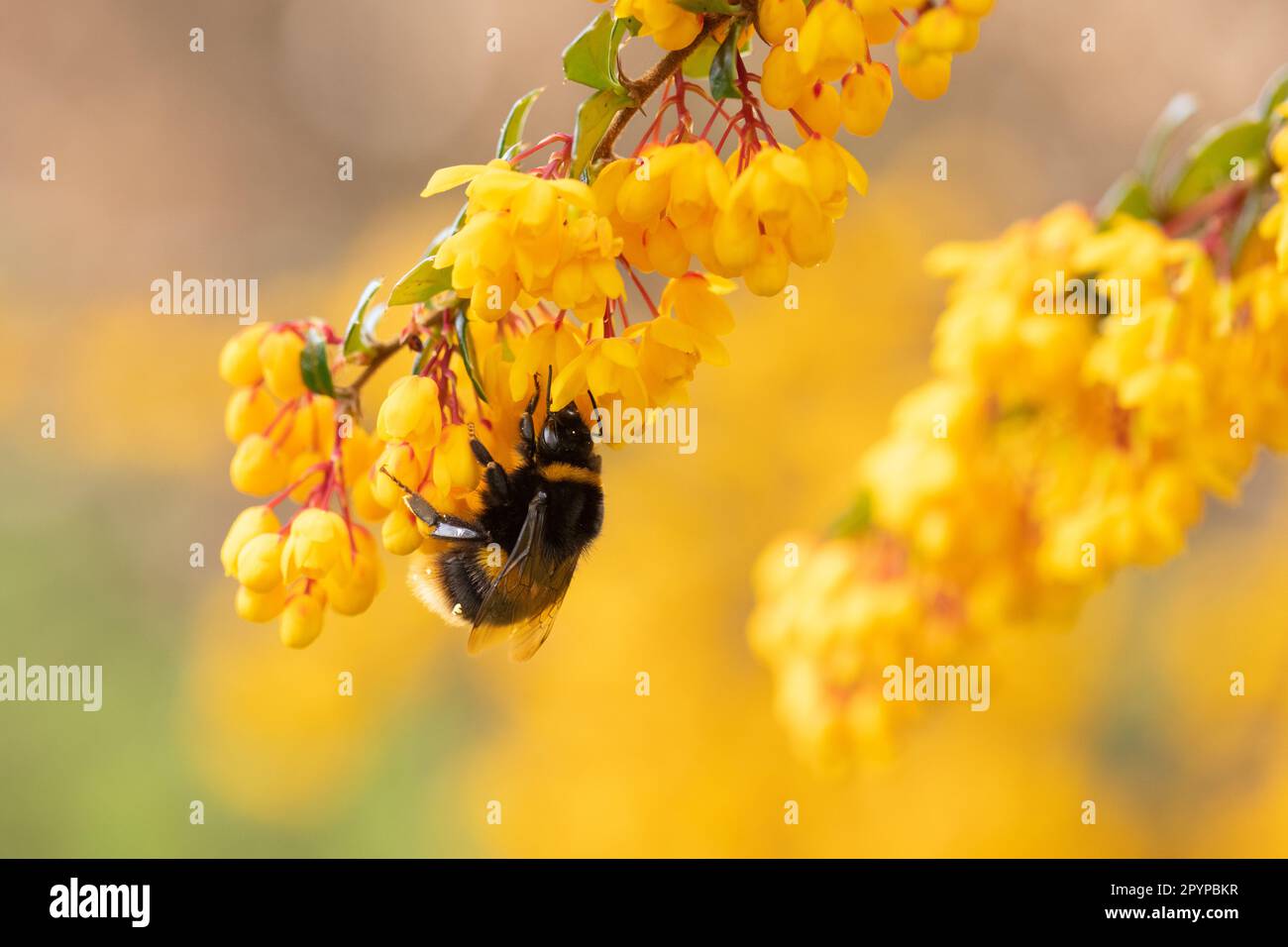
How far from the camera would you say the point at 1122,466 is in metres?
1.63

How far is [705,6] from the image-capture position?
3.34 ft

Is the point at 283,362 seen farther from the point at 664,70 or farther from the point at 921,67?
the point at 921,67

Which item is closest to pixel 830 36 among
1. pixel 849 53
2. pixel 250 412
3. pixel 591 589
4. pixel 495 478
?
pixel 849 53

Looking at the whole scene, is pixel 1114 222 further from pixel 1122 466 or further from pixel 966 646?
pixel 966 646

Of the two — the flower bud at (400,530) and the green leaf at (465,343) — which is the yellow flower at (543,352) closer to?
the green leaf at (465,343)

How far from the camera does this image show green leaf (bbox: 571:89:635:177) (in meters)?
1.06

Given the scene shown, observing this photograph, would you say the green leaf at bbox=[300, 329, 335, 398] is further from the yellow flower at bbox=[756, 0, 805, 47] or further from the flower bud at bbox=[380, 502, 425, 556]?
the yellow flower at bbox=[756, 0, 805, 47]

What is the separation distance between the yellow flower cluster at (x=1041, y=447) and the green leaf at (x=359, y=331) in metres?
0.87

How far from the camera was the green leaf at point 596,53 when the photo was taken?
1.02 m

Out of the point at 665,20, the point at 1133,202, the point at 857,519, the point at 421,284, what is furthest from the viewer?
the point at 857,519

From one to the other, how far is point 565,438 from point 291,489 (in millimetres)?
319

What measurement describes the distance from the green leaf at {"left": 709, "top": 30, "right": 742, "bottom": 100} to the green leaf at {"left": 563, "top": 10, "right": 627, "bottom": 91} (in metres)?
0.09

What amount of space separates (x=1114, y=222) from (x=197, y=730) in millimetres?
3524

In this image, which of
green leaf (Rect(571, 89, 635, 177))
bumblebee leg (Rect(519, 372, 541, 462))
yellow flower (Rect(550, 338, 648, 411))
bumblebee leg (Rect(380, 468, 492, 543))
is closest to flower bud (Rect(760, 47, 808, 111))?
green leaf (Rect(571, 89, 635, 177))
